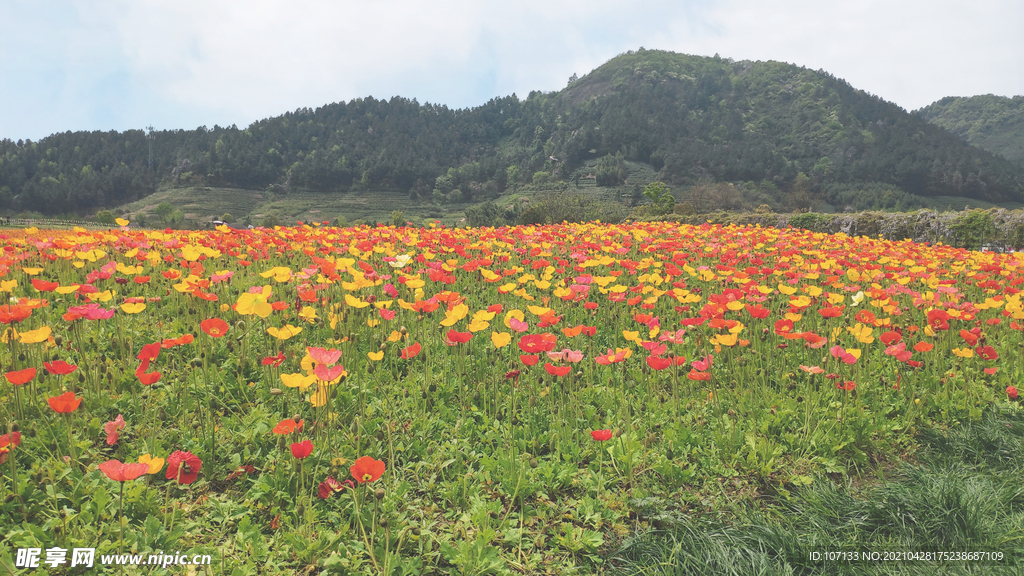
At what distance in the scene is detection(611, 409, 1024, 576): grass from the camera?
6.04ft

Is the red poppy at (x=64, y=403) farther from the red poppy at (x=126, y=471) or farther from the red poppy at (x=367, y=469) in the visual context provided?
the red poppy at (x=367, y=469)

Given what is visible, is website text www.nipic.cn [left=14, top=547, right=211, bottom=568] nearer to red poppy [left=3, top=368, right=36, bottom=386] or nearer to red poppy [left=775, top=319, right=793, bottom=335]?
red poppy [left=3, top=368, right=36, bottom=386]

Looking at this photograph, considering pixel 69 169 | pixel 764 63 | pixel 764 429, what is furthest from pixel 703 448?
pixel 764 63

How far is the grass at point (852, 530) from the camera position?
184 cm

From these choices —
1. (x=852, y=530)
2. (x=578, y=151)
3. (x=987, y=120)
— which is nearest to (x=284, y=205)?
(x=578, y=151)

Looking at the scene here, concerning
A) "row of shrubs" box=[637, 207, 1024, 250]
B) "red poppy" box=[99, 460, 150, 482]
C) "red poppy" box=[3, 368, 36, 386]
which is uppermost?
"row of shrubs" box=[637, 207, 1024, 250]

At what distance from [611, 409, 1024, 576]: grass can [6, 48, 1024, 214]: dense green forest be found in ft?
225

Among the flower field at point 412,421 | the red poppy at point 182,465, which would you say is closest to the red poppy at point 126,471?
the flower field at point 412,421

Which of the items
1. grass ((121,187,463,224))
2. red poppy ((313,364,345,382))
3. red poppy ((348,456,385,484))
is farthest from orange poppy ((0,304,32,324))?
grass ((121,187,463,224))

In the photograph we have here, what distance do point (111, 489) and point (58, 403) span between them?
64cm

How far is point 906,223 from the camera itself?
14477 millimetres

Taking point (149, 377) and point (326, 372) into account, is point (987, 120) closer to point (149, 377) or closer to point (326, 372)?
point (326, 372)

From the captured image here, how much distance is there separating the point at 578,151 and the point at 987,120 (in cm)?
11054

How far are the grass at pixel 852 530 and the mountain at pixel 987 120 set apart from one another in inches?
5024
